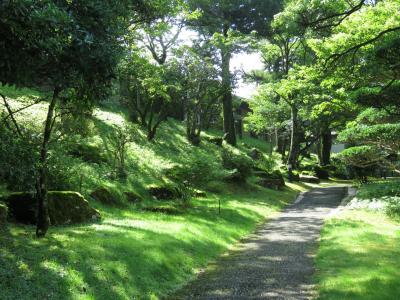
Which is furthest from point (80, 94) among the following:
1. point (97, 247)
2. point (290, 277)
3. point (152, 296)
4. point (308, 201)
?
point (308, 201)

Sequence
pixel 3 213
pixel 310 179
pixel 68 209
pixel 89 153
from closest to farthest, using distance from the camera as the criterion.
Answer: pixel 3 213, pixel 68 209, pixel 89 153, pixel 310 179

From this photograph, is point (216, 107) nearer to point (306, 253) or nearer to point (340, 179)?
point (340, 179)

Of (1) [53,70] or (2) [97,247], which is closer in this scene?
(1) [53,70]

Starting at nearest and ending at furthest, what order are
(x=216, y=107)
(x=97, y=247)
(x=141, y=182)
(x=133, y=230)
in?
1. (x=97, y=247)
2. (x=133, y=230)
3. (x=141, y=182)
4. (x=216, y=107)

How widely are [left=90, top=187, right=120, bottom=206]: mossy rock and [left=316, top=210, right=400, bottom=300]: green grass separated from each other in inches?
325

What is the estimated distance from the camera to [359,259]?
11883 millimetres

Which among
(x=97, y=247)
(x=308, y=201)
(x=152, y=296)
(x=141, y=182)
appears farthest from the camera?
(x=308, y=201)

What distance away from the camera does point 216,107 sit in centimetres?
4897

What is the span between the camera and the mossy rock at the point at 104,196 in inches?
649

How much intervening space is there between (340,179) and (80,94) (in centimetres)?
3843

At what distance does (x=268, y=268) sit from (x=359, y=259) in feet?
8.80

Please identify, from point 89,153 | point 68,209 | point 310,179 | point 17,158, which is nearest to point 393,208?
point 68,209

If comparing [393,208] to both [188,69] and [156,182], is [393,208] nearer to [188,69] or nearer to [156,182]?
[156,182]

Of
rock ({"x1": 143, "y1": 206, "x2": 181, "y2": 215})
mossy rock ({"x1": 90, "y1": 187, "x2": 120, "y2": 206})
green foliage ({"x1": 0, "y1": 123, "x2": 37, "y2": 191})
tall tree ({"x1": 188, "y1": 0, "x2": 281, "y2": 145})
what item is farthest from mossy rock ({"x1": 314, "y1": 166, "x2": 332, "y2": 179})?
green foliage ({"x1": 0, "y1": 123, "x2": 37, "y2": 191})
